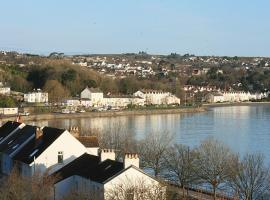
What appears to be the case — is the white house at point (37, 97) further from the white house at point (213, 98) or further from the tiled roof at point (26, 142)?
the tiled roof at point (26, 142)

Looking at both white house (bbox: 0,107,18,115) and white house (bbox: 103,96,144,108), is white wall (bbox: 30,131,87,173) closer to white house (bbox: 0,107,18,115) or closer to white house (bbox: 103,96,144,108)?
white house (bbox: 0,107,18,115)

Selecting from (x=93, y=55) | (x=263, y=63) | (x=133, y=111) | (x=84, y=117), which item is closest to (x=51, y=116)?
(x=84, y=117)

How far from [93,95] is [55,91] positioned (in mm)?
3705

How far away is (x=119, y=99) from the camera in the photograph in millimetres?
56781

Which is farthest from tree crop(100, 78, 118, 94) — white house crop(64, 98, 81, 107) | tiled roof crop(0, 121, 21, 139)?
tiled roof crop(0, 121, 21, 139)

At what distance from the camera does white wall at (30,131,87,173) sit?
10.8 metres

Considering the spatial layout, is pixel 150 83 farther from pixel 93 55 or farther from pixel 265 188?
pixel 93 55

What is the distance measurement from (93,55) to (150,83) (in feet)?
283

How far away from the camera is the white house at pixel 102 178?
882cm

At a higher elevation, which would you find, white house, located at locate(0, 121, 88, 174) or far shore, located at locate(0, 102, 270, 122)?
white house, located at locate(0, 121, 88, 174)

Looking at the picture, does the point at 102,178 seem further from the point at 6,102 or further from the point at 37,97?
the point at 37,97

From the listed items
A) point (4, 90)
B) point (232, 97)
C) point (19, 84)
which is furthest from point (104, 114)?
point (232, 97)

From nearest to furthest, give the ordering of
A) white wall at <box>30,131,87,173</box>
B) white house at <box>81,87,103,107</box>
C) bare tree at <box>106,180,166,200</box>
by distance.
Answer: bare tree at <box>106,180,166,200</box>
white wall at <box>30,131,87,173</box>
white house at <box>81,87,103,107</box>

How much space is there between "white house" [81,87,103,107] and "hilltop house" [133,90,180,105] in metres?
4.95
